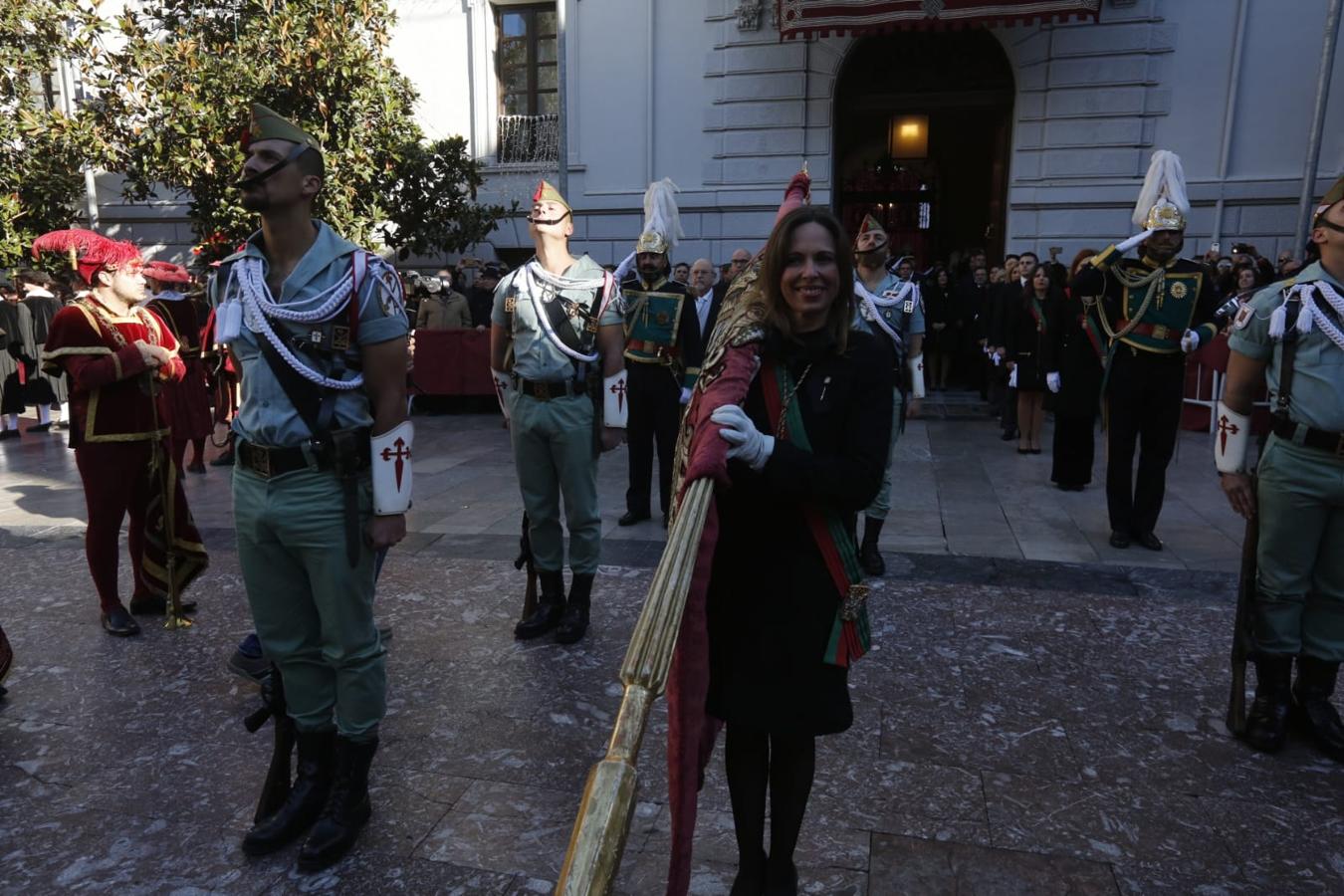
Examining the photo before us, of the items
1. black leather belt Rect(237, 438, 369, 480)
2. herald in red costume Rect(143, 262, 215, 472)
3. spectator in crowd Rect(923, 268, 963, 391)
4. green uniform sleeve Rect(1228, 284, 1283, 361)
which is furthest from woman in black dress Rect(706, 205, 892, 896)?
spectator in crowd Rect(923, 268, 963, 391)

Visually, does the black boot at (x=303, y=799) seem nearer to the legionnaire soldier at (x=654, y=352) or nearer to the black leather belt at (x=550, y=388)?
the black leather belt at (x=550, y=388)

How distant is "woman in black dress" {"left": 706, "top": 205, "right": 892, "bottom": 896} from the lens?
233 centimetres

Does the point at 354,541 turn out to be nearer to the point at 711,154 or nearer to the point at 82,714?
the point at 82,714

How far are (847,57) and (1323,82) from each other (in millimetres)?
6339

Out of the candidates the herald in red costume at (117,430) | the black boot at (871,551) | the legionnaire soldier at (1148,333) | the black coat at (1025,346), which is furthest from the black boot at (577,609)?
the black coat at (1025,346)

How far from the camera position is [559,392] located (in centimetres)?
451

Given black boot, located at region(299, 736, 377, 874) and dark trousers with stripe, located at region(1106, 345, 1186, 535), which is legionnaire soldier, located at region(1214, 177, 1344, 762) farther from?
black boot, located at region(299, 736, 377, 874)

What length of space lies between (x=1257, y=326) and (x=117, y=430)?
5.22 m

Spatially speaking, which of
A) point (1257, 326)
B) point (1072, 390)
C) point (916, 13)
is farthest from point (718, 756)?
point (916, 13)

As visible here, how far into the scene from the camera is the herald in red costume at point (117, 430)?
4.62m

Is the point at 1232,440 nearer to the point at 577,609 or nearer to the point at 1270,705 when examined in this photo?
the point at 1270,705

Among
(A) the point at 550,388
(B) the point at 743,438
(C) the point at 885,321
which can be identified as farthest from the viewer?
(C) the point at 885,321

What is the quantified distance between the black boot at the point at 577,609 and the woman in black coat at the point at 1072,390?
195 inches

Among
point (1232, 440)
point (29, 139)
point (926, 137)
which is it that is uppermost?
point (926, 137)
